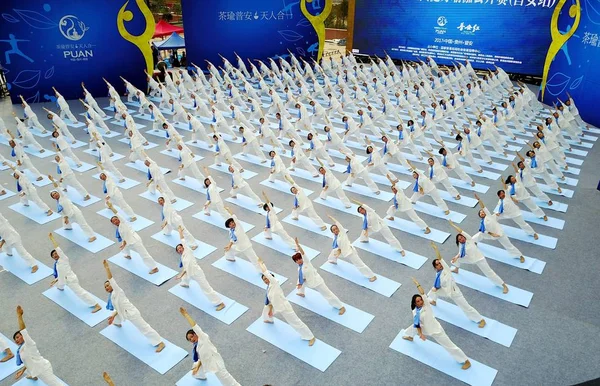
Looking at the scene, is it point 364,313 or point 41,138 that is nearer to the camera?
point 364,313

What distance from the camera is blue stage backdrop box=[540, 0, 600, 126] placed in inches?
518

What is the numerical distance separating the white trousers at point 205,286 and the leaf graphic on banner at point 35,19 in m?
12.4

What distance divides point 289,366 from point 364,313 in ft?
4.29

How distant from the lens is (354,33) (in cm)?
2144

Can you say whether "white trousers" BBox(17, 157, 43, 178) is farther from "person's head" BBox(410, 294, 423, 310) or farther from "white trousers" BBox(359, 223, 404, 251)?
"person's head" BBox(410, 294, 423, 310)

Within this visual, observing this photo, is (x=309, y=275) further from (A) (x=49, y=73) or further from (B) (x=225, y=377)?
(A) (x=49, y=73)

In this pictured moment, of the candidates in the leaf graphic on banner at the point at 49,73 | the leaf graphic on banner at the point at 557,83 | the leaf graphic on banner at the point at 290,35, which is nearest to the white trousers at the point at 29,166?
the leaf graphic on banner at the point at 49,73

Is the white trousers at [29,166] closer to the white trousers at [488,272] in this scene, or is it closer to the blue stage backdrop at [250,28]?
the white trousers at [488,272]

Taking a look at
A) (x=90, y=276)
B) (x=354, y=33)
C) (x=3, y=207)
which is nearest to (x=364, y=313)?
(x=90, y=276)

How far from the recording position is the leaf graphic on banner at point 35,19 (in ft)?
46.1

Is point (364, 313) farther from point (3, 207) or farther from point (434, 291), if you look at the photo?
point (3, 207)

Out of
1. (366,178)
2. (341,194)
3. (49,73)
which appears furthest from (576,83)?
(49,73)

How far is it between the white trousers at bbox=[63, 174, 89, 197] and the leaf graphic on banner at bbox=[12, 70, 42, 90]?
7.98m

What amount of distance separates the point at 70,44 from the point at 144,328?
42.8 ft
